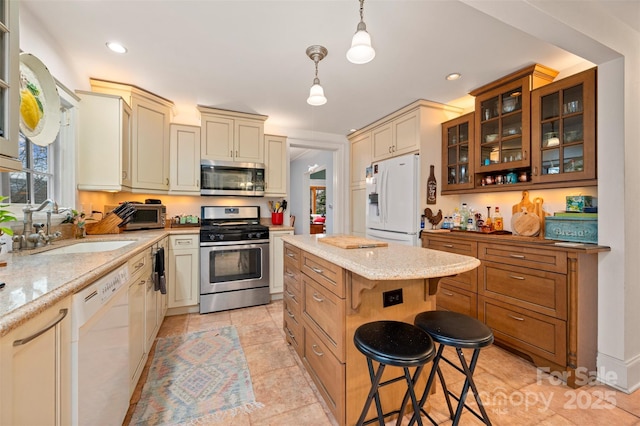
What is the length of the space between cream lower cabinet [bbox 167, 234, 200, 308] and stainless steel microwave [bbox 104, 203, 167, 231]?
1.17ft

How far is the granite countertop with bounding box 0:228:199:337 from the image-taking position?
0.71m

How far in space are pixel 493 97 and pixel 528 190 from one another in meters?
1.00

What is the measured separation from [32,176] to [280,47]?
213 centimetres

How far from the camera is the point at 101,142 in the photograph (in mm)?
2561

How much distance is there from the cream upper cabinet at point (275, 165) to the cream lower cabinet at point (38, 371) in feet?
9.58

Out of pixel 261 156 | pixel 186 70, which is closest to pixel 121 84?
pixel 186 70

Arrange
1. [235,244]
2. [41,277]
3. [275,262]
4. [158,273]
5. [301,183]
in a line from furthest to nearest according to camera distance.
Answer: [301,183] < [275,262] < [235,244] < [158,273] < [41,277]

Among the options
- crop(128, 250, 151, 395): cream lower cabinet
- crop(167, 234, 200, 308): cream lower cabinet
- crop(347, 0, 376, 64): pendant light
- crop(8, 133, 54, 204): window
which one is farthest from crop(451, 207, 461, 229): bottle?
crop(8, 133, 54, 204): window

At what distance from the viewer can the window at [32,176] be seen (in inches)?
71.0

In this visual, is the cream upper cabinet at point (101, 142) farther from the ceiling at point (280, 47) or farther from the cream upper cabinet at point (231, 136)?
the cream upper cabinet at point (231, 136)

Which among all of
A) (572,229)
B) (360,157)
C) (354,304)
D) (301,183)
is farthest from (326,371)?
(301,183)

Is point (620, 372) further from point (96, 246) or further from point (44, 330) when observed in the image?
point (96, 246)

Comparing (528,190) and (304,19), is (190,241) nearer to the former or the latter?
(304,19)

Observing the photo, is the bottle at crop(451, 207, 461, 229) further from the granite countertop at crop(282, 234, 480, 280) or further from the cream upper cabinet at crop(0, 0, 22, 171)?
the cream upper cabinet at crop(0, 0, 22, 171)
